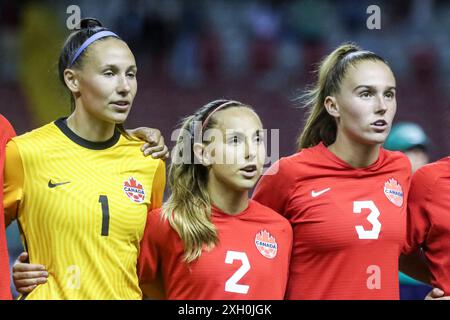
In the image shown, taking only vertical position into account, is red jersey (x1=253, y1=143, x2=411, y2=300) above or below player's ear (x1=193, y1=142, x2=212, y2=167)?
below

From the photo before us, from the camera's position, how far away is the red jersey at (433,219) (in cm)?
438

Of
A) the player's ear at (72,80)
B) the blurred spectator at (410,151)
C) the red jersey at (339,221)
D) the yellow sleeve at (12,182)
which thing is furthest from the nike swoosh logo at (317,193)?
the blurred spectator at (410,151)

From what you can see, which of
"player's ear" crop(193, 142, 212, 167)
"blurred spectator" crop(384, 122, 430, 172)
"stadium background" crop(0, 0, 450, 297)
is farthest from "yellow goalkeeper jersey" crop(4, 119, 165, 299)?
"stadium background" crop(0, 0, 450, 297)

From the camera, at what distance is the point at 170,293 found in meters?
4.09

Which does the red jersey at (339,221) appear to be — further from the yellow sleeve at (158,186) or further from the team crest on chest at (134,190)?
the team crest on chest at (134,190)

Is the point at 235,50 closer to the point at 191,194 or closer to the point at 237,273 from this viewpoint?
the point at 191,194

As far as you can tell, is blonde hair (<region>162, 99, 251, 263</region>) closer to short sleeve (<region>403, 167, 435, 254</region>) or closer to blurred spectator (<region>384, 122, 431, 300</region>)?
short sleeve (<region>403, 167, 435, 254</region>)

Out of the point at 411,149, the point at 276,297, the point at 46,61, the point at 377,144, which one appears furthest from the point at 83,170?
the point at 46,61

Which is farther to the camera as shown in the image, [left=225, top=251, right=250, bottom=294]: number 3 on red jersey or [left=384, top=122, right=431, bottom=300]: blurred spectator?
[left=384, top=122, right=431, bottom=300]: blurred spectator

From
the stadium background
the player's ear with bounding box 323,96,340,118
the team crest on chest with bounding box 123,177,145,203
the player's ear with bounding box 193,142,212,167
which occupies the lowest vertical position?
the stadium background

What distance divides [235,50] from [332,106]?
29.9 feet

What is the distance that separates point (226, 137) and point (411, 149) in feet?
8.12

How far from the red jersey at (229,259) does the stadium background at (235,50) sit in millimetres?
8116

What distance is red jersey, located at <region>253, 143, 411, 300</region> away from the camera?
13.7 ft
